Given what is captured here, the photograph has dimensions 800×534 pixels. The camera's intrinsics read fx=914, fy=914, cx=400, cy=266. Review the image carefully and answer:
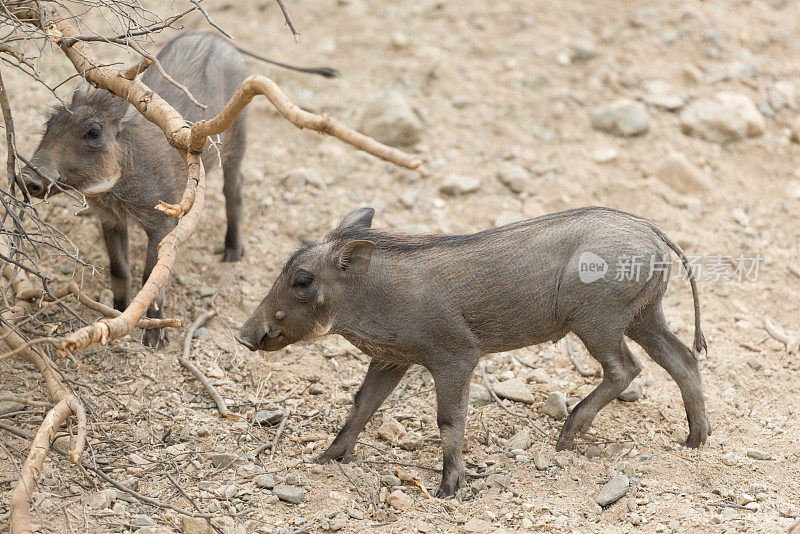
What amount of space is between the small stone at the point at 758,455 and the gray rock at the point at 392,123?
13.0ft

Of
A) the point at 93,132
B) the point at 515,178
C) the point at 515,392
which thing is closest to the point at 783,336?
the point at 515,392

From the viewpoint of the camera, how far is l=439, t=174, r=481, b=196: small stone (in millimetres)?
7254

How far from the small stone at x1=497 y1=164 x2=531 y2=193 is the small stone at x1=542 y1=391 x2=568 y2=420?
8.74 ft

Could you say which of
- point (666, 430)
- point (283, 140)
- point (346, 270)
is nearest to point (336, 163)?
point (283, 140)

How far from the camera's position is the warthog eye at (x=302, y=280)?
4410mm

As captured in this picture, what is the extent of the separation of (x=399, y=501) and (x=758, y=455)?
1.88 m

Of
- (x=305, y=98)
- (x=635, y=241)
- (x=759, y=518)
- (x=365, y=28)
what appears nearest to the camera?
(x=759, y=518)

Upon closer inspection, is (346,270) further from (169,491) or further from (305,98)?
(305,98)

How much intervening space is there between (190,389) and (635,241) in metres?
2.55

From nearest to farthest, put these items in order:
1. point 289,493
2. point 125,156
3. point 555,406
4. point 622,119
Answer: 1. point 289,493
2. point 555,406
3. point 125,156
4. point 622,119

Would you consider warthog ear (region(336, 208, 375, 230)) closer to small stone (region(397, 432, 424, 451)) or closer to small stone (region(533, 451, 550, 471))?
small stone (region(397, 432, 424, 451))

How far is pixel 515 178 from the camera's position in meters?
7.38

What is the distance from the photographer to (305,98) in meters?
8.09

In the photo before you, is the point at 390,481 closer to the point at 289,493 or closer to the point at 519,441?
the point at 289,493
